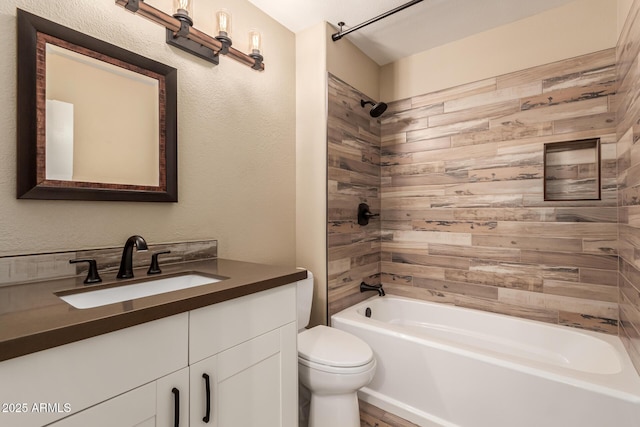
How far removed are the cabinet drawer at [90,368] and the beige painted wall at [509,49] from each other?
8.16 feet

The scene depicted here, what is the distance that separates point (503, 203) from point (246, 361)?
2010 mm

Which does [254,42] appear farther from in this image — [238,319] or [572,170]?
[572,170]

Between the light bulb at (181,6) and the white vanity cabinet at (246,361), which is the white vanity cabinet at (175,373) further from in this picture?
the light bulb at (181,6)

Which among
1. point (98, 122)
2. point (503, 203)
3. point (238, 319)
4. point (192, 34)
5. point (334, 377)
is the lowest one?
point (334, 377)

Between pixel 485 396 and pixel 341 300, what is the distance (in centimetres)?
101

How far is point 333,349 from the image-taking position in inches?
63.1

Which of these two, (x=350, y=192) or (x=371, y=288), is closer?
(x=350, y=192)

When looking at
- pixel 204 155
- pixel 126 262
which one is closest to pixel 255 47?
pixel 204 155

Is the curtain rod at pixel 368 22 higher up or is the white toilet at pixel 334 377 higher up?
the curtain rod at pixel 368 22

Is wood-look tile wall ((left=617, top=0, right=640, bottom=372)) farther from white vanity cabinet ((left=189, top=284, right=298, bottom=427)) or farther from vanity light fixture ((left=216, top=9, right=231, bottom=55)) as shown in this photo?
vanity light fixture ((left=216, top=9, right=231, bottom=55))

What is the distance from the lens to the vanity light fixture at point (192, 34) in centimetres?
128

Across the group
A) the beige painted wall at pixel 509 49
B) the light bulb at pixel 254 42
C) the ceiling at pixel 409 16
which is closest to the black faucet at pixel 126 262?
the light bulb at pixel 254 42

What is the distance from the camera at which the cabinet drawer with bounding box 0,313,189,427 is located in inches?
23.4

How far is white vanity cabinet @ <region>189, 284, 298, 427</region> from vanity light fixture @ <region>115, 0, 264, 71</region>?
1.27 metres
